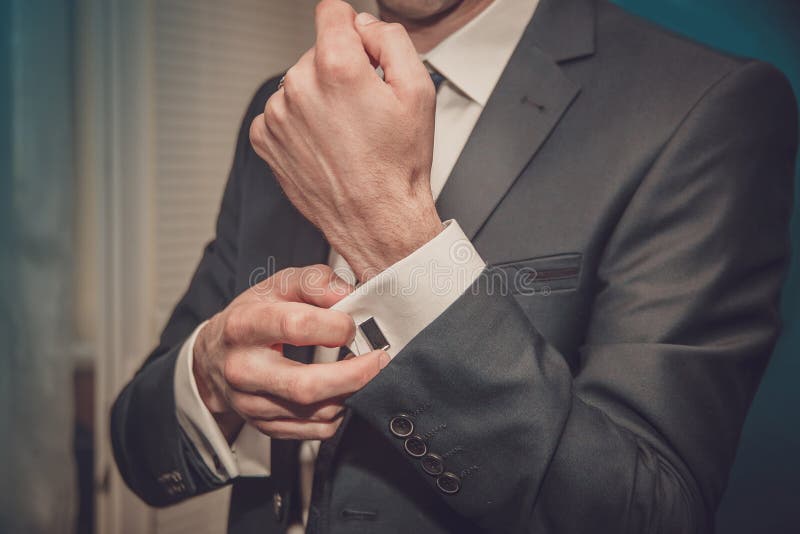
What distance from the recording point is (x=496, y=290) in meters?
0.57

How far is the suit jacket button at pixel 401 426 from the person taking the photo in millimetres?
574

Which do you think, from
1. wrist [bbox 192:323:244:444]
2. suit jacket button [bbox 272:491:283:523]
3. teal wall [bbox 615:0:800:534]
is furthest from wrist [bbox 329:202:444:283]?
teal wall [bbox 615:0:800:534]

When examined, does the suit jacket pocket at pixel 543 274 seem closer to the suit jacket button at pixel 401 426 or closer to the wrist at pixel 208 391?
the suit jacket button at pixel 401 426

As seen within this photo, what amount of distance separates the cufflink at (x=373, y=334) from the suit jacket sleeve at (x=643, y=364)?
0.04 metres

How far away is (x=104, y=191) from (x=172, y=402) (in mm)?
1142

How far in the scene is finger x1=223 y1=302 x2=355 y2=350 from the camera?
562mm

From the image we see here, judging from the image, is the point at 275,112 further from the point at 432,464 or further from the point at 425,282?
the point at 432,464

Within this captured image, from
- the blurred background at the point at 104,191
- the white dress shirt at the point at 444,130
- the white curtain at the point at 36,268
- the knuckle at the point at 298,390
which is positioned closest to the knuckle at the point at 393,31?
the white dress shirt at the point at 444,130

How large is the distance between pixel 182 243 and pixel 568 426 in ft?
5.29

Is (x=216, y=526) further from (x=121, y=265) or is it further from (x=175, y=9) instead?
(x=175, y=9)

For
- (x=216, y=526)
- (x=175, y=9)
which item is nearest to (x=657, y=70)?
(x=175, y=9)

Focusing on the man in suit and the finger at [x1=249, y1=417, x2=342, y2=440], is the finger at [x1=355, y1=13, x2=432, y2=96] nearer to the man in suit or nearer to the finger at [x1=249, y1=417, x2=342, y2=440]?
the man in suit

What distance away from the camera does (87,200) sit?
2148 mm

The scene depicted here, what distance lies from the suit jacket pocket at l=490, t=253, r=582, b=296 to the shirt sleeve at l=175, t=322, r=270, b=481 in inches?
16.2
